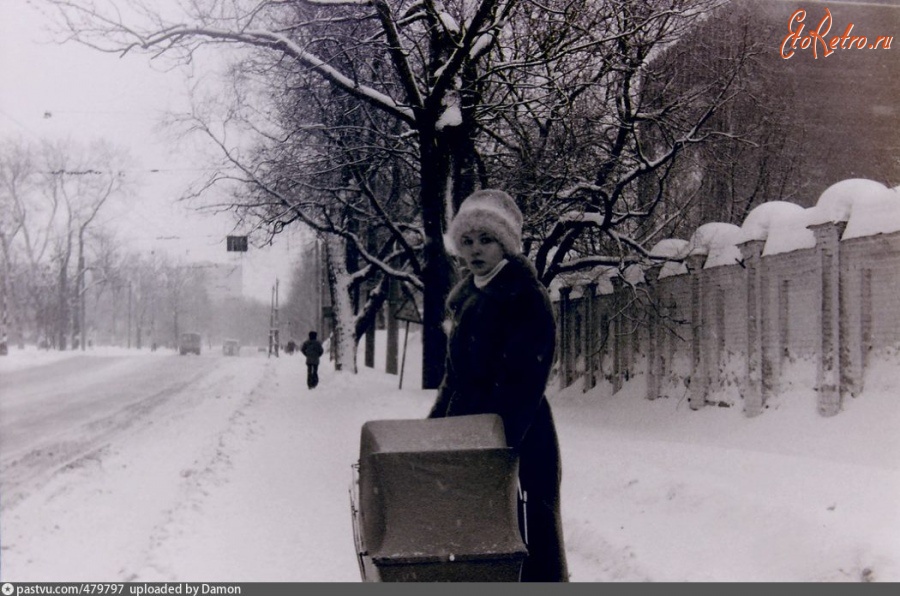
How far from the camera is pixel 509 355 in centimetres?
406

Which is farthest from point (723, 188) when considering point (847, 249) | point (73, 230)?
point (73, 230)

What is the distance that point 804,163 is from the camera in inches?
542

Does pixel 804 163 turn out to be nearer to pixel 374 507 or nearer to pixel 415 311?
pixel 415 311

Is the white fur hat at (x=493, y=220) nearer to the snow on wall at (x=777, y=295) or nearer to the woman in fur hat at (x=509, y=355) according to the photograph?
the woman in fur hat at (x=509, y=355)

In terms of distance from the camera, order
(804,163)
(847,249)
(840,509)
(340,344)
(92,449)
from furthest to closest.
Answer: (340,344)
(804,163)
(92,449)
(847,249)
(840,509)

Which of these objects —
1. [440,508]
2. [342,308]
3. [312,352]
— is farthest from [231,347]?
[440,508]

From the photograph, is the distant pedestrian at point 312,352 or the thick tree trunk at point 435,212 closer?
the thick tree trunk at point 435,212

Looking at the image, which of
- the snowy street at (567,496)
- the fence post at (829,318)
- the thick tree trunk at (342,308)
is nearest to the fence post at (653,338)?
the snowy street at (567,496)

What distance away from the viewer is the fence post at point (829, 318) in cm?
850

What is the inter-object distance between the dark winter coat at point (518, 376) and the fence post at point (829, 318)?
518 centimetres

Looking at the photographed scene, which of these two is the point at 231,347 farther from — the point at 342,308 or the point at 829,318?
the point at 829,318

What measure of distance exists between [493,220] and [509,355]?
664mm

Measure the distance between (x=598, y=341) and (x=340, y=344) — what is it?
8.34m

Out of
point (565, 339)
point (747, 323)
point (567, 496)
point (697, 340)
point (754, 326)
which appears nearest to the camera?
point (567, 496)
